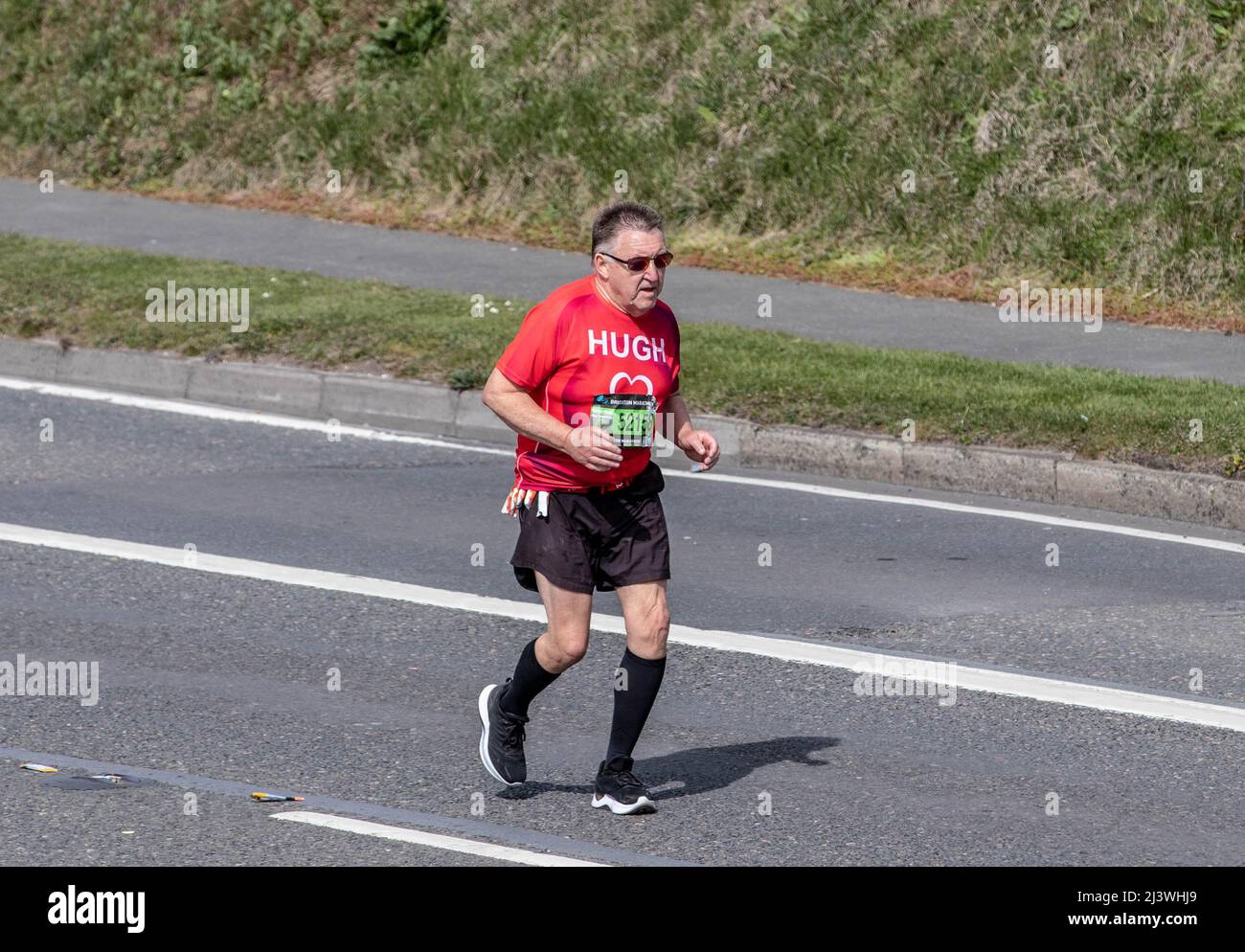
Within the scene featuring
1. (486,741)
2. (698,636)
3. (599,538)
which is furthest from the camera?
(698,636)

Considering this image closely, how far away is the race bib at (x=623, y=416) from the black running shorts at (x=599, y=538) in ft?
0.68

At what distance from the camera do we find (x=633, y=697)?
6.00 metres

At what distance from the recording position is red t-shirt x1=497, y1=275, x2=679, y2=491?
19.0 ft

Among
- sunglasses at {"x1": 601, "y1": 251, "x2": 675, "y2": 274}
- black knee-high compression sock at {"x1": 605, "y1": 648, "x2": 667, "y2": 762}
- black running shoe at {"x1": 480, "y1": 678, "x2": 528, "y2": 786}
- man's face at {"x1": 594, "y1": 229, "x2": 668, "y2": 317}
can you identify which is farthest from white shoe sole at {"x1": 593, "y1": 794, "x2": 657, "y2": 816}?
sunglasses at {"x1": 601, "y1": 251, "x2": 675, "y2": 274}

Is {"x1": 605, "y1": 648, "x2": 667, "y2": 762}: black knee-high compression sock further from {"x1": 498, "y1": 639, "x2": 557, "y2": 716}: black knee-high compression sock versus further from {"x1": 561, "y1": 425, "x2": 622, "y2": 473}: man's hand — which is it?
{"x1": 561, "y1": 425, "x2": 622, "y2": 473}: man's hand

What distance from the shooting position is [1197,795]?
20.1 feet

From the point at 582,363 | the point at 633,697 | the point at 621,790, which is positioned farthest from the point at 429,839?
the point at 582,363

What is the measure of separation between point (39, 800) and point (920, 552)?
4514mm

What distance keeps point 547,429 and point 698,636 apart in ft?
7.44

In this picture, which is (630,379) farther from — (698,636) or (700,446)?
(698,636)

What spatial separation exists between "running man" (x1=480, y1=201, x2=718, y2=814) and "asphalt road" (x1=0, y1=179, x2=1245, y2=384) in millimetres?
7478
